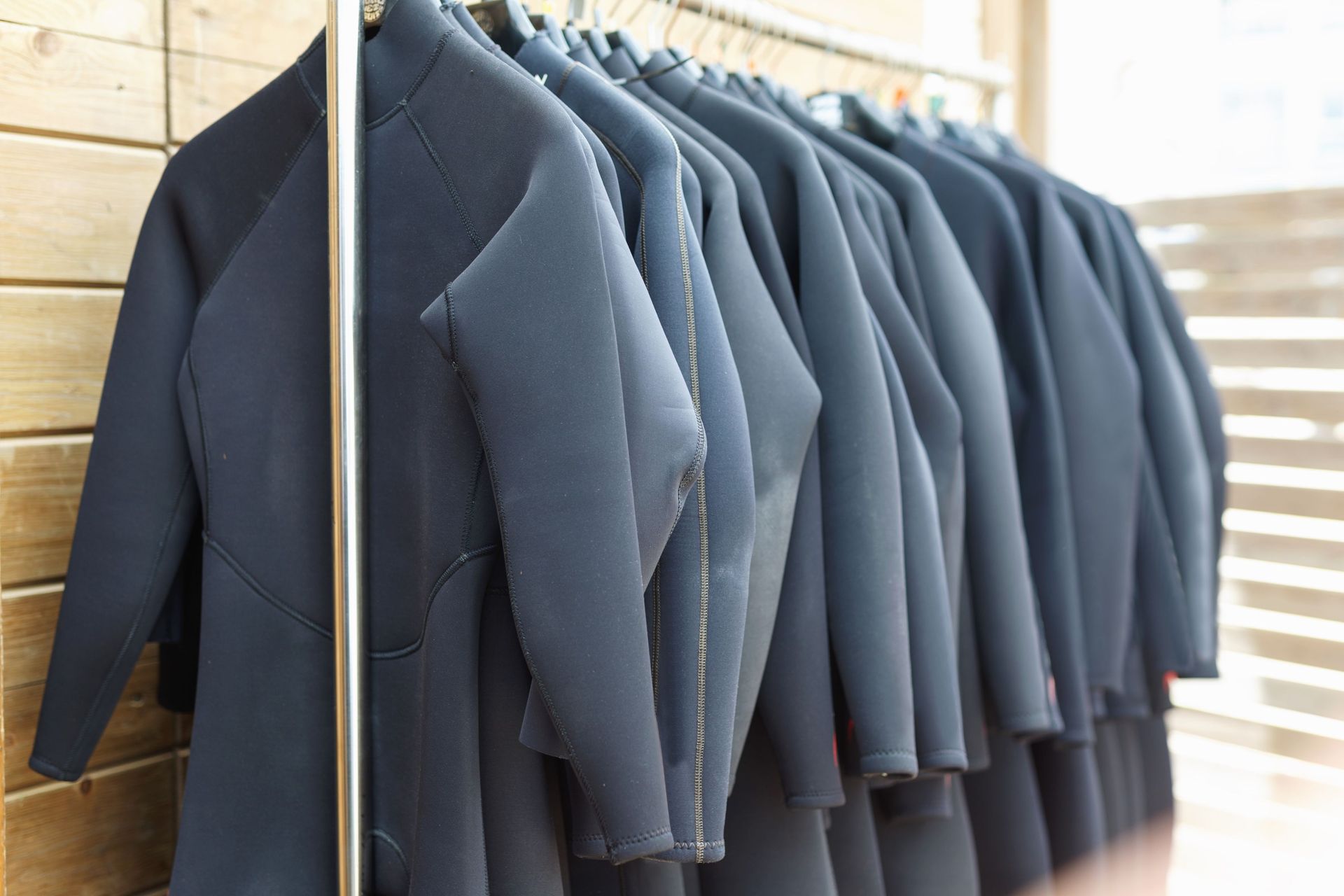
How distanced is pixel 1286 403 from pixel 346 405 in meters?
1.97

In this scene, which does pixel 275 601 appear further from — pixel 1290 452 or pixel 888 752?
pixel 1290 452

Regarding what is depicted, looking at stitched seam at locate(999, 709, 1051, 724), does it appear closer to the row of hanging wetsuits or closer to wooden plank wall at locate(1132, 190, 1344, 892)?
the row of hanging wetsuits

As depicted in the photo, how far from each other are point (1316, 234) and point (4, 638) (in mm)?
2276

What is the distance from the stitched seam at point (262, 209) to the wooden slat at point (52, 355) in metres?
0.23

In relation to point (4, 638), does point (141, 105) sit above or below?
above

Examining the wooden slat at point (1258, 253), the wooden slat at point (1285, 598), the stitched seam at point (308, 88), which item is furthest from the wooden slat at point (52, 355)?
the wooden slat at point (1285, 598)

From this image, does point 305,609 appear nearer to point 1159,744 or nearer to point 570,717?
point 570,717

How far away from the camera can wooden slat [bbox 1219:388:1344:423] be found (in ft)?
7.14

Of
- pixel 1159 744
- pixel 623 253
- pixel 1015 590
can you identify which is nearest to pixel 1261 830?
pixel 1159 744

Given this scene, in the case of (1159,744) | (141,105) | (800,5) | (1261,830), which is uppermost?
(800,5)

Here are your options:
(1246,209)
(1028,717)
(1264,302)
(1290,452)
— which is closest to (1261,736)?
(1290,452)

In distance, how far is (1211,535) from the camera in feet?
5.23

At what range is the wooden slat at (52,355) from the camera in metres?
1.19

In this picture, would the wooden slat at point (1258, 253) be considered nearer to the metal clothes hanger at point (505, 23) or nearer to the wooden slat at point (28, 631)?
the metal clothes hanger at point (505, 23)
